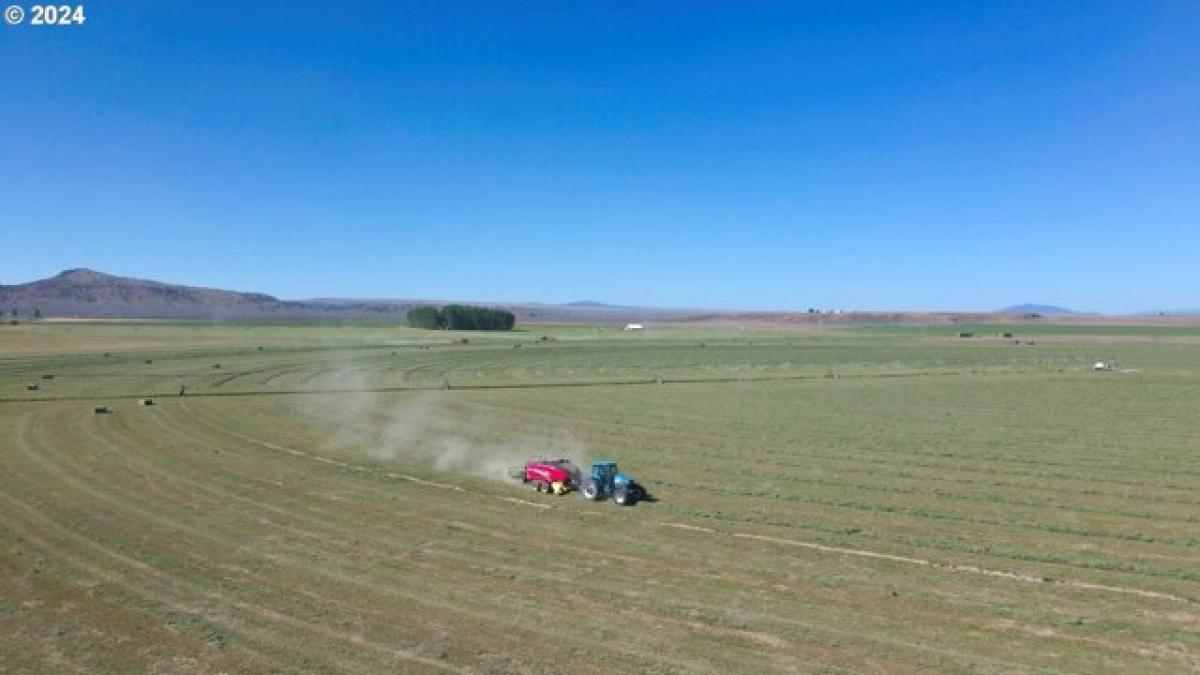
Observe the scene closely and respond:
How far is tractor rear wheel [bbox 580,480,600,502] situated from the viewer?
101 feet

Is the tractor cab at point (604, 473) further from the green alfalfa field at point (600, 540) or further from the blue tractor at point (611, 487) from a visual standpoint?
the green alfalfa field at point (600, 540)

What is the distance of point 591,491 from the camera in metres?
30.9

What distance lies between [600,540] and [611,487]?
5582mm

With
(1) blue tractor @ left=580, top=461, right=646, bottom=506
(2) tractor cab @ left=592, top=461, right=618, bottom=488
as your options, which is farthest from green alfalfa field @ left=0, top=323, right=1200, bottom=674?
(2) tractor cab @ left=592, top=461, right=618, bottom=488

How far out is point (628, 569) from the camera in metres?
22.5

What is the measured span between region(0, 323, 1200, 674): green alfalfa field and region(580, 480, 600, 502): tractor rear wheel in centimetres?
63

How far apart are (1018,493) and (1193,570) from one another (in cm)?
969

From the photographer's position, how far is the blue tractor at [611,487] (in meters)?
30.2

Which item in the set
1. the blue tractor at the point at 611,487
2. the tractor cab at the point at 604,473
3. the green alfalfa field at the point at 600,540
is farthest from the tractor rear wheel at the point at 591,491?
the green alfalfa field at the point at 600,540

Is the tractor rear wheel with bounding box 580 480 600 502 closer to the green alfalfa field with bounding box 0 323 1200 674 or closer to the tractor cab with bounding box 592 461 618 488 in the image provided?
the tractor cab with bounding box 592 461 618 488

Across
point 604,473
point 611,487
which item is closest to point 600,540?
point 611,487

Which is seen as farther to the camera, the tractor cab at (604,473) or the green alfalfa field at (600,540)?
the tractor cab at (604,473)

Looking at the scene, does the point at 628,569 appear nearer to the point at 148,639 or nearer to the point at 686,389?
the point at 148,639

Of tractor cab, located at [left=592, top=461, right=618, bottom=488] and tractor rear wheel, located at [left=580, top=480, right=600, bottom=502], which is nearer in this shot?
tractor rear wheel, located at [left=580, top=480, right=600, bottom=502]
